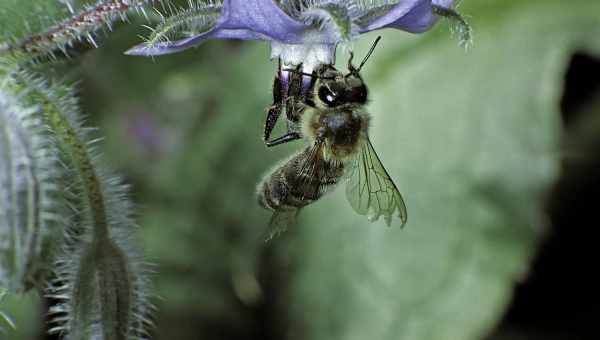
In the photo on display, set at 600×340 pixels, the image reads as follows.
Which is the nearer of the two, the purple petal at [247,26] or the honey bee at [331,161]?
the purple petal at [247,26]

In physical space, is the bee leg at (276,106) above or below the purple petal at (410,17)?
below

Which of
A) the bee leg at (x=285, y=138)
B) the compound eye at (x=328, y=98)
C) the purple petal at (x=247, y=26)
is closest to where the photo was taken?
the purple petal at (x=247, y=26)

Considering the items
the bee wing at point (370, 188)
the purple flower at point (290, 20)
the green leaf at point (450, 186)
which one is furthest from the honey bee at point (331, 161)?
the green leaf at point (450, 186)

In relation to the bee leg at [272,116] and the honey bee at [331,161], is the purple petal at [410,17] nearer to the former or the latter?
the honey bee at [331,161]

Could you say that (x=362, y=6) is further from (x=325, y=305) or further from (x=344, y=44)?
(x=325, y=305)

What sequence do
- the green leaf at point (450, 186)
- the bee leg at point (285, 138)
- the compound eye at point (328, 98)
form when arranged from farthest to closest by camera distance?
the green leaf at point (450, 186)
the bee leg at point (285, 138)
the compound eye at point (328, 98)

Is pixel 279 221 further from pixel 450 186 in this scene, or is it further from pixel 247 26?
pixel 450 186
